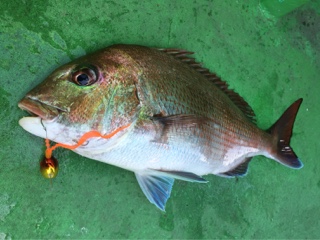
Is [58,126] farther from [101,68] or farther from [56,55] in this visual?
[56,55]

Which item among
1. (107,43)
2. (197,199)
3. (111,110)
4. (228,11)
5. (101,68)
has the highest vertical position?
(228,11)

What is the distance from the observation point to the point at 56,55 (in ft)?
6.12

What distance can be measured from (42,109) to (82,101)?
0.17 meters

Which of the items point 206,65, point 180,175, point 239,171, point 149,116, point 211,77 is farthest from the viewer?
point 206,65

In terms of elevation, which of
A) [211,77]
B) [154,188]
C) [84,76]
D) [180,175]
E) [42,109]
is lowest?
[154,188]

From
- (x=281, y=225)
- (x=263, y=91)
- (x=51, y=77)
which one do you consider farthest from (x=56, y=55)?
(x=281, y=225)

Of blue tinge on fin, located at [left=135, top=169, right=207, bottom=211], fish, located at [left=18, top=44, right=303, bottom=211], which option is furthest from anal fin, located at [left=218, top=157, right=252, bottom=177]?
blue tinge on fin, located at [left=135, top=169, right=207, bottom=211]

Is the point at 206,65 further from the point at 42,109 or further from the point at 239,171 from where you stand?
the point at 42,109

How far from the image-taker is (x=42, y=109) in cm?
152

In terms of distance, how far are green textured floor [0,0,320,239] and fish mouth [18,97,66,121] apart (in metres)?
0.25

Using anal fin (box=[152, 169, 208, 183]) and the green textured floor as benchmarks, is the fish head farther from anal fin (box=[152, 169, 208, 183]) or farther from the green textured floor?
anal fin (box=[152, 169, 208, 183])

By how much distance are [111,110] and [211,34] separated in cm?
109

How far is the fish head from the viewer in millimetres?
1541

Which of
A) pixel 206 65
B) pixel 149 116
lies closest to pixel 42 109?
pixel 149 116
